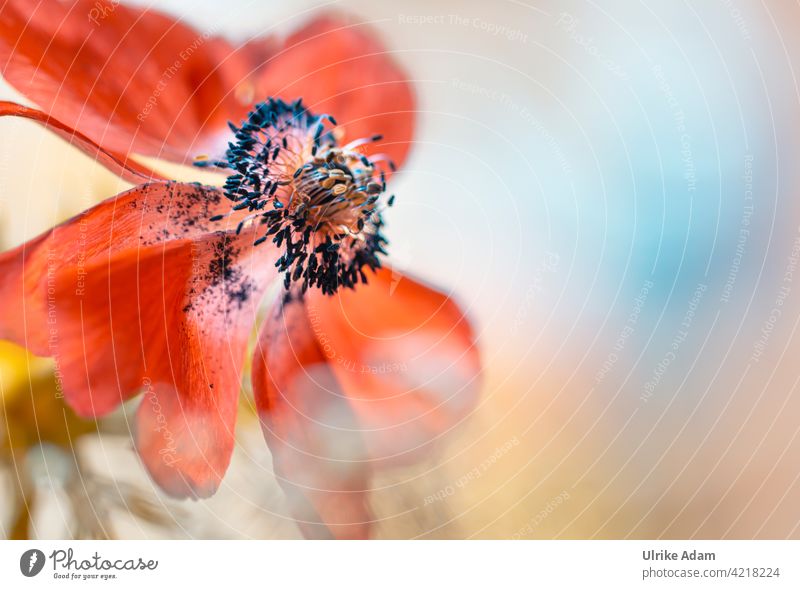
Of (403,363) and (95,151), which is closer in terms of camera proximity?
(95,151)

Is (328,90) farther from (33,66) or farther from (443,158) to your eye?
(33,66)
